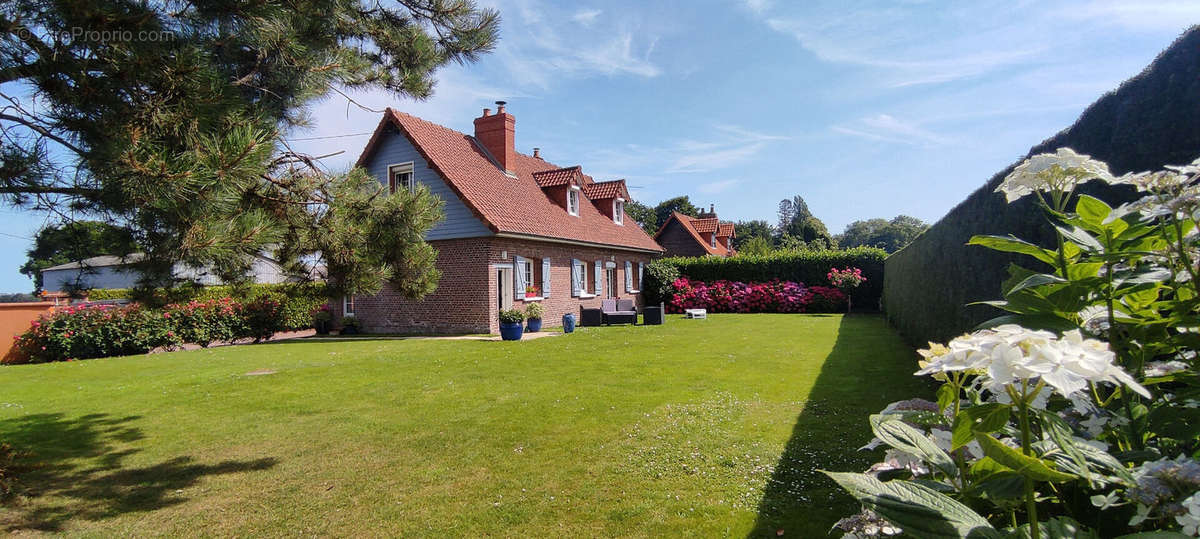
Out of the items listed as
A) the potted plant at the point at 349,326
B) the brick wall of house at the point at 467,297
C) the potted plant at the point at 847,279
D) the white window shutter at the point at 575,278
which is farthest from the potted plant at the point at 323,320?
the potted plant at the point at 847,279

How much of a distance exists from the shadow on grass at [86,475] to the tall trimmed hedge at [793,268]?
64.2ft

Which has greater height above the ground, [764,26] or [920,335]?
[764,26]

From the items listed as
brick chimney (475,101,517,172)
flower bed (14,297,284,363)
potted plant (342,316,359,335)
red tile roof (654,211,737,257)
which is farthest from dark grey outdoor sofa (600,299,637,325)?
red tile roof (654,211,737,257)

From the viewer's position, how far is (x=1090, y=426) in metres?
1.42

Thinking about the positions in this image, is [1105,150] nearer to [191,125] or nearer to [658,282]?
[191,125]

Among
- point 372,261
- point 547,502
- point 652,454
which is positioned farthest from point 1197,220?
point 372,261

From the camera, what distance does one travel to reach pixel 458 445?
4992 millimetres

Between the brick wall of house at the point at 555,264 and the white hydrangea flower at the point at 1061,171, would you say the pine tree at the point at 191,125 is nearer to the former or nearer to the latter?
the white hydrangea flower at the point at 1061,171

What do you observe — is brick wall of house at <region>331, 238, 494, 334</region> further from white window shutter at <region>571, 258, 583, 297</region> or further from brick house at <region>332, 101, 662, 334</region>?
white window shutter at <region>571, 258, 583, 297</region>

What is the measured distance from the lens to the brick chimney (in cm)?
1855

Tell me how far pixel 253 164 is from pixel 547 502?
282cm

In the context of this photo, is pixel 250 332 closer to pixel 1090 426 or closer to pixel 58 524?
pixel 58 524

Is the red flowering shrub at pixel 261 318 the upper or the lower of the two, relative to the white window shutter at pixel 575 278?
lower

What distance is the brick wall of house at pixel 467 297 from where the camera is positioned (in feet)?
48.9
